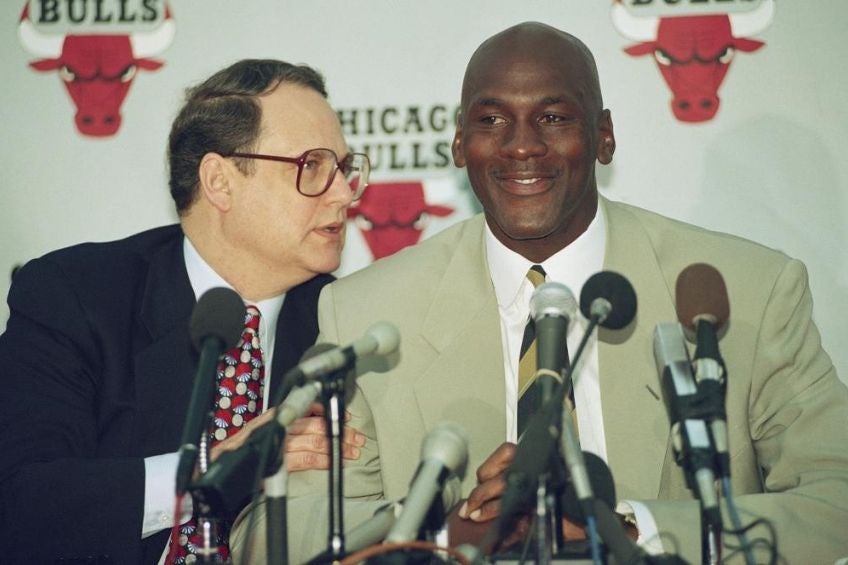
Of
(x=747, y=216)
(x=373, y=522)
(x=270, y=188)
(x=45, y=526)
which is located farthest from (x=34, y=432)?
(x=747, y=216)

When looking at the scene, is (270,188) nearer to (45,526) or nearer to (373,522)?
(45,526)

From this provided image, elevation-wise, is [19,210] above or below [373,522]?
above

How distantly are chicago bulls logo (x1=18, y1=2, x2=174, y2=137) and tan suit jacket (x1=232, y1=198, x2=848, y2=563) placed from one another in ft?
4.67

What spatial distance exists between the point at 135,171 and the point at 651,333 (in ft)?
6.97

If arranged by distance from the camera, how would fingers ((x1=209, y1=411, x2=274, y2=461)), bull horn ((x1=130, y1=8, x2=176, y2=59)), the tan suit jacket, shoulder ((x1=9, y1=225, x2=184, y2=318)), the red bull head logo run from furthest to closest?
bull horn ((x1=130, y1=8, x2=176, y2=59))
the red bull head logo
shoulder ((x1=9, y1=225, x2=184, y2=318))
fingers ((x1=209, y1=411, x2=274, y2=461))
the tan suit jacket

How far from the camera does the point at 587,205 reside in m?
3.43

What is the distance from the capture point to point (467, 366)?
3254mm

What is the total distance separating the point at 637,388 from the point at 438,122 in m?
1.46

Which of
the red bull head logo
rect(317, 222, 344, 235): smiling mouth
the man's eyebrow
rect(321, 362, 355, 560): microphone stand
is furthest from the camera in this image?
the red bull head logo

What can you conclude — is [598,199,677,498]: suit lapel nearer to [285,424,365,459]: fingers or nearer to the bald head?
the bald head

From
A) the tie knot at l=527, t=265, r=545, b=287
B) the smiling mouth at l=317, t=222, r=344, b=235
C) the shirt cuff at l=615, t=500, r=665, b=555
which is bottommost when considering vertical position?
the shirt cuff at l=615, t=500, r=665, b=555

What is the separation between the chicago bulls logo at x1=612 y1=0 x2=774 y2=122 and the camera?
411 centimetres

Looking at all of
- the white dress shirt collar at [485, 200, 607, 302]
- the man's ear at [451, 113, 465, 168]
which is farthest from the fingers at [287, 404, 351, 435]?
the man's ear at [451, 113, 465, 168]

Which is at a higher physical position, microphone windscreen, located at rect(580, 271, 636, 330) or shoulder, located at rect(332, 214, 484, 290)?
shoulder, located at rect(332, 214, 484, 290)
